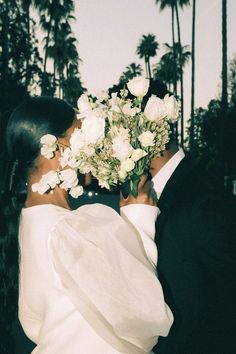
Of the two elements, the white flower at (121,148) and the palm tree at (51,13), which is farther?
the palm tree at (51,13)

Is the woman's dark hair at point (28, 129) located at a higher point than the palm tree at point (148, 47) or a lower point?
lower

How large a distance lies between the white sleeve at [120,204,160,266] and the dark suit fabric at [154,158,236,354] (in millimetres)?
319

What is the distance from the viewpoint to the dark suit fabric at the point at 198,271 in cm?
209

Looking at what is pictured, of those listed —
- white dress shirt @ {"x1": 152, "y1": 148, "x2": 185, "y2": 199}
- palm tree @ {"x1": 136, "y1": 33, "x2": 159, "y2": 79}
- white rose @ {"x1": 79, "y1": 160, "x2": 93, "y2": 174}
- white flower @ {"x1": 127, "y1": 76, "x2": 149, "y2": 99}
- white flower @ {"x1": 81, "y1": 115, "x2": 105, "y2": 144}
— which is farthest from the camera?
palm tree @ {"x1": 136, "y1": 33, "x2": 159, "y2": 79}

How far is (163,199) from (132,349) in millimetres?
862

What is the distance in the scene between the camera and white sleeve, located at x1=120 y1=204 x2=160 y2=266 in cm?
182

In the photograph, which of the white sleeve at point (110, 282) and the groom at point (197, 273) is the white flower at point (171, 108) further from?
the white sleeve at point (110, 282)

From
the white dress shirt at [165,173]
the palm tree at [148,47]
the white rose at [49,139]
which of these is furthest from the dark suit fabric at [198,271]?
the palm tree at [148,47]

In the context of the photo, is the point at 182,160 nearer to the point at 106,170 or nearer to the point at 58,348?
the point at 106,170

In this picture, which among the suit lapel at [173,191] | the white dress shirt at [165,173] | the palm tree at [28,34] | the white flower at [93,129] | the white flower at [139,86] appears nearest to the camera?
the white flower at [93,129]

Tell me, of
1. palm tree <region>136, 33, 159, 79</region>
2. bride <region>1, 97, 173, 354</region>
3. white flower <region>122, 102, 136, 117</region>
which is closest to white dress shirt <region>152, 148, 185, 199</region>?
bride <region>1, 97, 173, 354</region>

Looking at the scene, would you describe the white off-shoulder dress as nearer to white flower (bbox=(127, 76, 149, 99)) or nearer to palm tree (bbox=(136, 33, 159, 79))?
white flower (bbox=(127, 76, 149, 99))

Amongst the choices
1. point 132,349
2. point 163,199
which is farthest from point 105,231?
point 163,199

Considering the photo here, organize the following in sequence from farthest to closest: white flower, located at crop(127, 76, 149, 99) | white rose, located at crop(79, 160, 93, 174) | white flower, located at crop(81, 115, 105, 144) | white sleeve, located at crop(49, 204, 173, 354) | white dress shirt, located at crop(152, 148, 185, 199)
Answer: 1. white dress shirt, located at crop(152, 148, 185, 199)
2. white flower, located at crop(127, 76, 149, 99)
3. white rose, located at crop(79, 160, 93, 174)
4. white flower, located at crop(81, 115, 105, 144)
5. white sleeve, located at crop(49, 204, 173, 354)
